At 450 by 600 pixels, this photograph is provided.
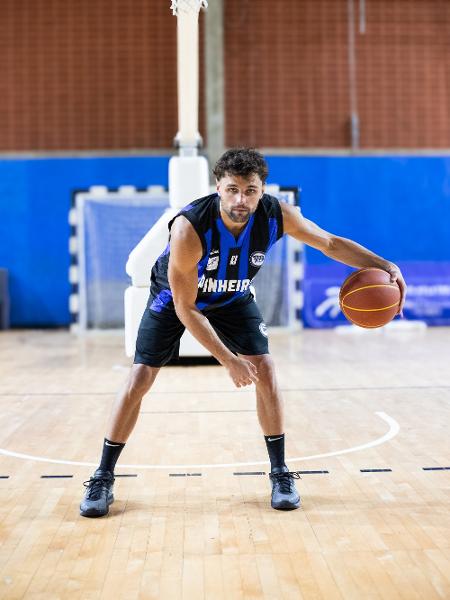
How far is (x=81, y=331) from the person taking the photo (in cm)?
1124

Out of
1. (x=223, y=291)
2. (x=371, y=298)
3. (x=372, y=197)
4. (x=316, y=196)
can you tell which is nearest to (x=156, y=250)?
(x=371, y=298)

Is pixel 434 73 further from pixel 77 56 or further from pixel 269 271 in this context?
pixel 77 56

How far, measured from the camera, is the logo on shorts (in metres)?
3.26

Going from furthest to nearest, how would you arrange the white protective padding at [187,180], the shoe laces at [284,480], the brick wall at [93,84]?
the brick wall at [93,84] → the white protective padding at [187,180] → the shoe laces at [284,480]

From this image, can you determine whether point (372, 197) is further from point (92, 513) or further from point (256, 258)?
point (92, 513)

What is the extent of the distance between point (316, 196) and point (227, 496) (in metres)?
9.44

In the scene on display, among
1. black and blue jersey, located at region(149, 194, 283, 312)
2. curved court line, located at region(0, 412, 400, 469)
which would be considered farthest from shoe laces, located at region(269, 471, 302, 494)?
black and blue jersey, located at region(149, 194, 283, 312)

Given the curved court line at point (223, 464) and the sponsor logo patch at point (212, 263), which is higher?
the sponsor logo patch at point (212, 263)

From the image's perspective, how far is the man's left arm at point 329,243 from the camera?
3.42m

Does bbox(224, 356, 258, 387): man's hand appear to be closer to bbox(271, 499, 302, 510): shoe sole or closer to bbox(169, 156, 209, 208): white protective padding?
bbox(271, 499, 302, 510): shoe sole

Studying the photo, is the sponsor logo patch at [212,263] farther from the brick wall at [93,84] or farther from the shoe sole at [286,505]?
the brick wall at [93,84]

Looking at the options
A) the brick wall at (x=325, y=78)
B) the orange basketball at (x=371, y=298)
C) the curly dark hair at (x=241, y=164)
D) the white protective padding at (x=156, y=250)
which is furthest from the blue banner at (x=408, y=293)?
the curly dark hair at (x=241, y=164)

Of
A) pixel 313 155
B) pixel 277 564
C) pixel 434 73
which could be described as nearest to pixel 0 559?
pixel 277 564

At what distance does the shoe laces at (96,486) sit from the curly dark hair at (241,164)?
1.34 meters
